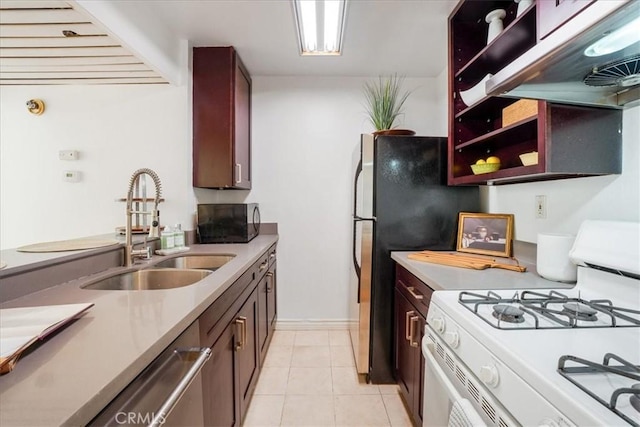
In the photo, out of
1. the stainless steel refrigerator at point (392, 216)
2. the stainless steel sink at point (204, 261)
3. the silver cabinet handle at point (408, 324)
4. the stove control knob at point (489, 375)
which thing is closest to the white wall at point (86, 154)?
the stainless steel sink at point (204, 261)

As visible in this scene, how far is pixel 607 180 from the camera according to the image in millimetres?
1171

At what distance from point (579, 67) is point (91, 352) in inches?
57.2

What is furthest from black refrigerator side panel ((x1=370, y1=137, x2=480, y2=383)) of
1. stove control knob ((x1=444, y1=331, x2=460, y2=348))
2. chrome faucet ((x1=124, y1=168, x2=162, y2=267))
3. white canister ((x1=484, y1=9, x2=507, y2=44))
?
chrome faucet ((x1=124, y1=168, x2=162, y2=267))

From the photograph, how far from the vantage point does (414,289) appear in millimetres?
1546

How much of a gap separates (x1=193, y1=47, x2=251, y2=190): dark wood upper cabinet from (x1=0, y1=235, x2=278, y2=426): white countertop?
4.42ft

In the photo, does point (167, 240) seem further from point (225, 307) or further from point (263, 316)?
point (225, 307)

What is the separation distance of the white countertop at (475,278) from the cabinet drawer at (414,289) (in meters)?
0.05

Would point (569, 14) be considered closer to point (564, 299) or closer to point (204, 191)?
point (564, 299)

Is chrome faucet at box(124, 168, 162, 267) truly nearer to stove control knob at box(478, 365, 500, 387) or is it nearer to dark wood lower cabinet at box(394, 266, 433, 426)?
dark wood lower cabinet at box(394, 266, 433, 426)

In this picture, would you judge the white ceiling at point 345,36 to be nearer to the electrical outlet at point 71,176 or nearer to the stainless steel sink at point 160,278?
the electrical outlet at point 71,176

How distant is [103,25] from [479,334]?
206cm

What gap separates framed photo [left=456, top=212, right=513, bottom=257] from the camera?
5.68ft

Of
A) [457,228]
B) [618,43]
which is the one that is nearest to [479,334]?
[618,43]

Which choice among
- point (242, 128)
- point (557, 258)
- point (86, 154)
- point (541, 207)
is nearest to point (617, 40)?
point (557, 258)
